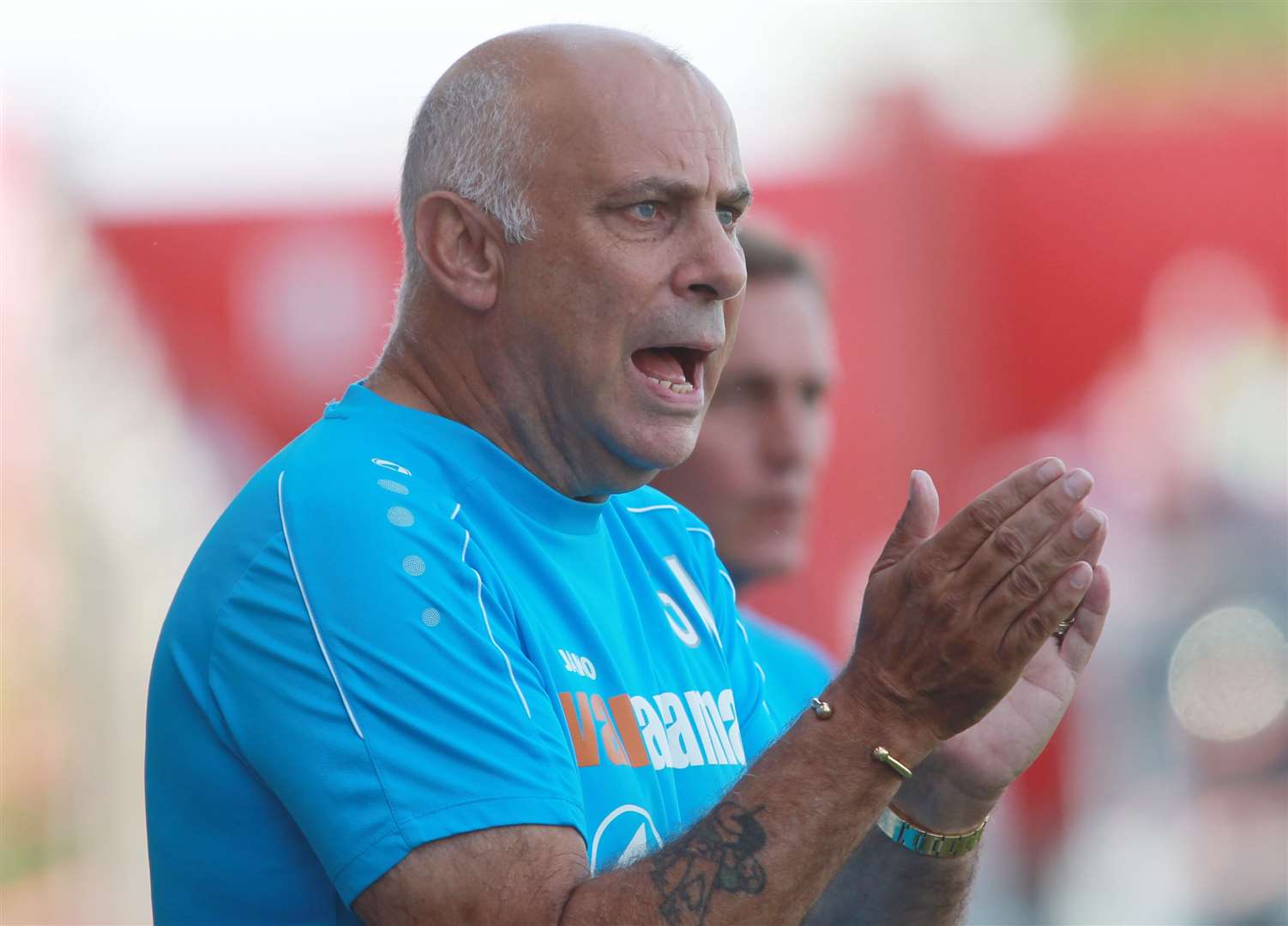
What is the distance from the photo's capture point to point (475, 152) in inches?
98.6

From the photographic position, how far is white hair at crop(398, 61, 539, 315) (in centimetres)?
245

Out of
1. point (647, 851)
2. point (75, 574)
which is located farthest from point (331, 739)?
point (75, 574)

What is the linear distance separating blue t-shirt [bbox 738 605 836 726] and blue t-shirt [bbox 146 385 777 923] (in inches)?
74.4

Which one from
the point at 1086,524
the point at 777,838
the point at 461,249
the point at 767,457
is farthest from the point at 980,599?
the point at 767,457

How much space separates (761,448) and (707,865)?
8.44 ft

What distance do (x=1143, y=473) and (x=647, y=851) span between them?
5.43 metres

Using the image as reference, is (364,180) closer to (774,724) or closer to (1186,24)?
(774,724)

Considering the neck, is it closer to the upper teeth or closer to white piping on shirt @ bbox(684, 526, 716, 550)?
the upper teeth

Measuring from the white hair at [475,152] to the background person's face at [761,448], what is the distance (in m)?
1.85

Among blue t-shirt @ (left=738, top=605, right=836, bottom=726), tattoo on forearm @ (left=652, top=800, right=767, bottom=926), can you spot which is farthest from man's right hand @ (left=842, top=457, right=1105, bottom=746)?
blue t-shirt @ (left=738, top=605, right=836, bottom=726)

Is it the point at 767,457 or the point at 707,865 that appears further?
the point at 767,457

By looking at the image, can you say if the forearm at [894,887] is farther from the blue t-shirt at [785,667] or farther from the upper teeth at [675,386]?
the blue t-shirt at [785,667]

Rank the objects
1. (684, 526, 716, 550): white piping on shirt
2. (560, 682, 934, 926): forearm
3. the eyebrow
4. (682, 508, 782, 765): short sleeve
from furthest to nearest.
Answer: (684, 526, 716, 550): white piping on shirt, (682, 508, 782, 765): short sleeve, the eyebrow, (560, 682, 934, 926): forearm

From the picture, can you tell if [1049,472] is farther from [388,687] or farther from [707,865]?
[388,687]
